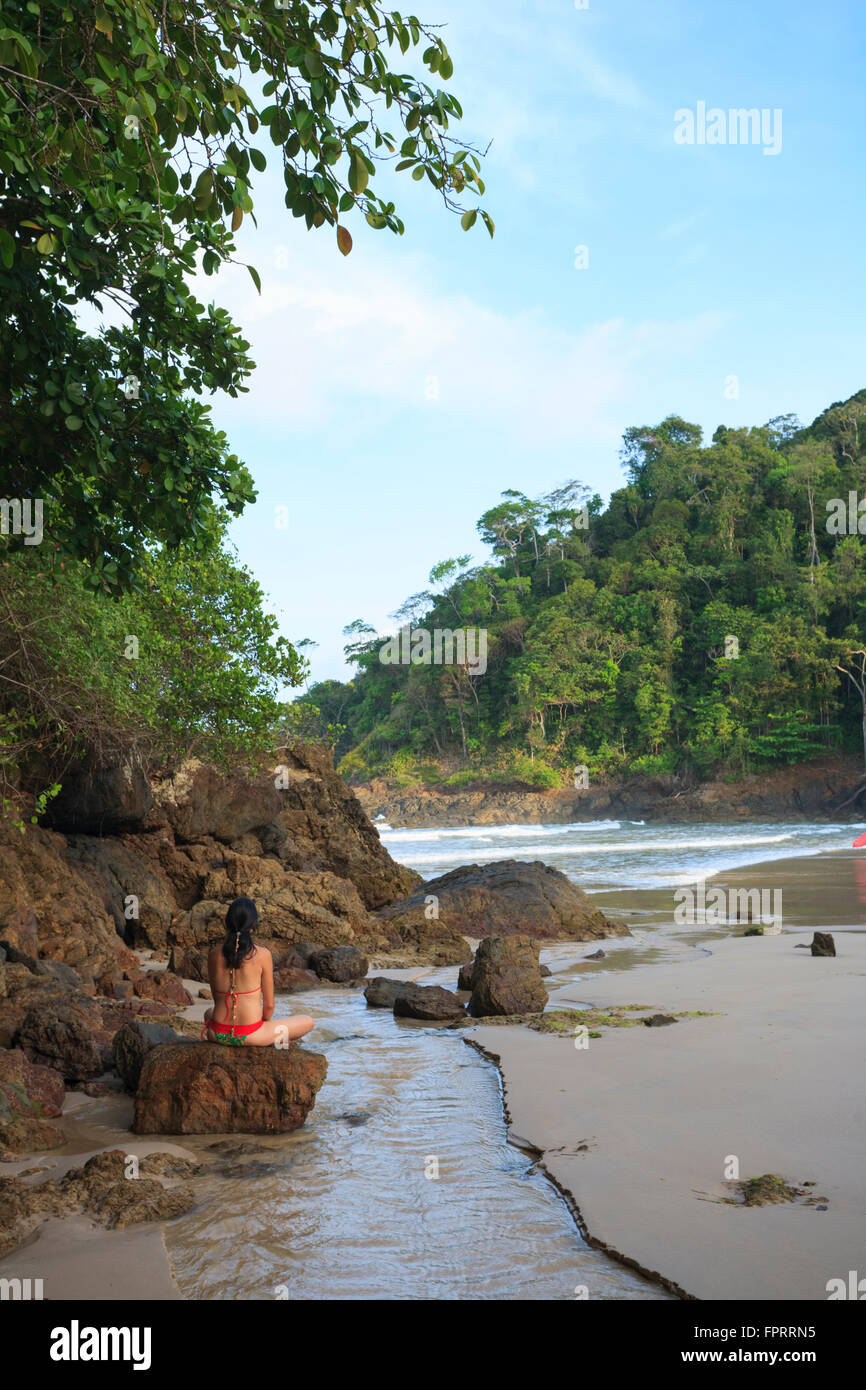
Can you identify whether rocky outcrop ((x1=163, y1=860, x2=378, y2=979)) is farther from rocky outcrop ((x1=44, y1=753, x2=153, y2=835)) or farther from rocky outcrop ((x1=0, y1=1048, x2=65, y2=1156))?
rocky outcrop ((x1=0, y1=1048, x2=65, y2=1156))

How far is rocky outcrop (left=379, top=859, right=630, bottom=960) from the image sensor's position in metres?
12.7

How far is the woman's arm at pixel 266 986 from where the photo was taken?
5199 mm

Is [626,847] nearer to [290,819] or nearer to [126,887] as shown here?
[290,819]

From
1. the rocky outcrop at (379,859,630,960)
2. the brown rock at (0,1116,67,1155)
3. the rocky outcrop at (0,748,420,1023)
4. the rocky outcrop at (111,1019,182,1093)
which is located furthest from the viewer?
the rocky outcrop at (379,859,630,960)

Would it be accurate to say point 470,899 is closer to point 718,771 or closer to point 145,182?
point 145,182

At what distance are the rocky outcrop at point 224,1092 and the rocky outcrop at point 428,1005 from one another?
9.27 feet

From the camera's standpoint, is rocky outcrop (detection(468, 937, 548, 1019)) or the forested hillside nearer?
rocky outcrop (detection(468, 937, 548, 1019))

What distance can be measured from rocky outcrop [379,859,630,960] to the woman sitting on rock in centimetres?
702

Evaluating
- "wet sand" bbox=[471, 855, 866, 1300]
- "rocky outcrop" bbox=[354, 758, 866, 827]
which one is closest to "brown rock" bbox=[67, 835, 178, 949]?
"wet sand" bbox=[471, 855, 866, 1300]

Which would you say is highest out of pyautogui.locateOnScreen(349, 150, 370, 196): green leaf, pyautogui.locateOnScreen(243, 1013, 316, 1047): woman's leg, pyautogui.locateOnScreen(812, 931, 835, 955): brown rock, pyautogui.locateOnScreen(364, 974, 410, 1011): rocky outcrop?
pyautogui.locateOnScreen(349, 150, 370, 196): green leaf

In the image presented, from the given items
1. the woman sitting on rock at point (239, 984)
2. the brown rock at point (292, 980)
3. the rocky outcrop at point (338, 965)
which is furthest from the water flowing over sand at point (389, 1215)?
the rocky outcrop at point (338, 965)

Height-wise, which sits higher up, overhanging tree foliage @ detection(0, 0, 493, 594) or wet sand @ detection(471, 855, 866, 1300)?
overhanging tree foliage @ detection(0, 0, 493, 594)

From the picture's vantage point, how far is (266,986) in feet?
17.1

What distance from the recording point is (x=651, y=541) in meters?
56.9
